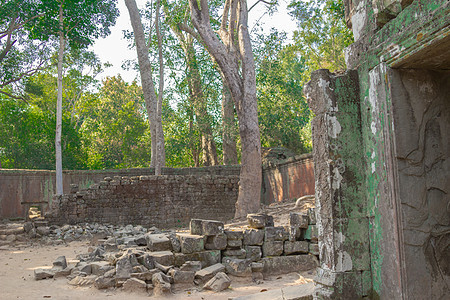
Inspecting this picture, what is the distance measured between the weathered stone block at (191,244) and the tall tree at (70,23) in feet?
38.1

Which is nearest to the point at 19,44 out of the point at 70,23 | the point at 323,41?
the point at 70,23

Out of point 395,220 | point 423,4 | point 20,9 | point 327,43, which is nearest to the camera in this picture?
point 423,4

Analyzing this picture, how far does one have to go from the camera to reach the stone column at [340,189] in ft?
10.0

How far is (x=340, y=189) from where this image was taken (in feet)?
10.2

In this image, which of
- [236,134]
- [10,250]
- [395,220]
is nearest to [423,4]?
[395,220]

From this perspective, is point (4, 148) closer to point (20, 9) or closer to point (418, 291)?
point (20, 9)

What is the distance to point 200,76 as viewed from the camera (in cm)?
2109

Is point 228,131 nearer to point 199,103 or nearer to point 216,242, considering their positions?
point 199,103

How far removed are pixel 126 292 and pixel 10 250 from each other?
6529 mm

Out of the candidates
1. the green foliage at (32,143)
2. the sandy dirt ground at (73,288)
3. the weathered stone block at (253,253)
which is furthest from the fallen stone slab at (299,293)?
the green foliage at (32,143)

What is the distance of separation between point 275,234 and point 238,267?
3.10 feet

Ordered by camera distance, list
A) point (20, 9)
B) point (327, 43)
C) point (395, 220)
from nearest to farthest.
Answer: point (395, 220) → point (20, 9) → point (327, 43)

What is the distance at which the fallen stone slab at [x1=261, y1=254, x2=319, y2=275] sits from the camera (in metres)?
6.51

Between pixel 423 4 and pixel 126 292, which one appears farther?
pixel 126 292
